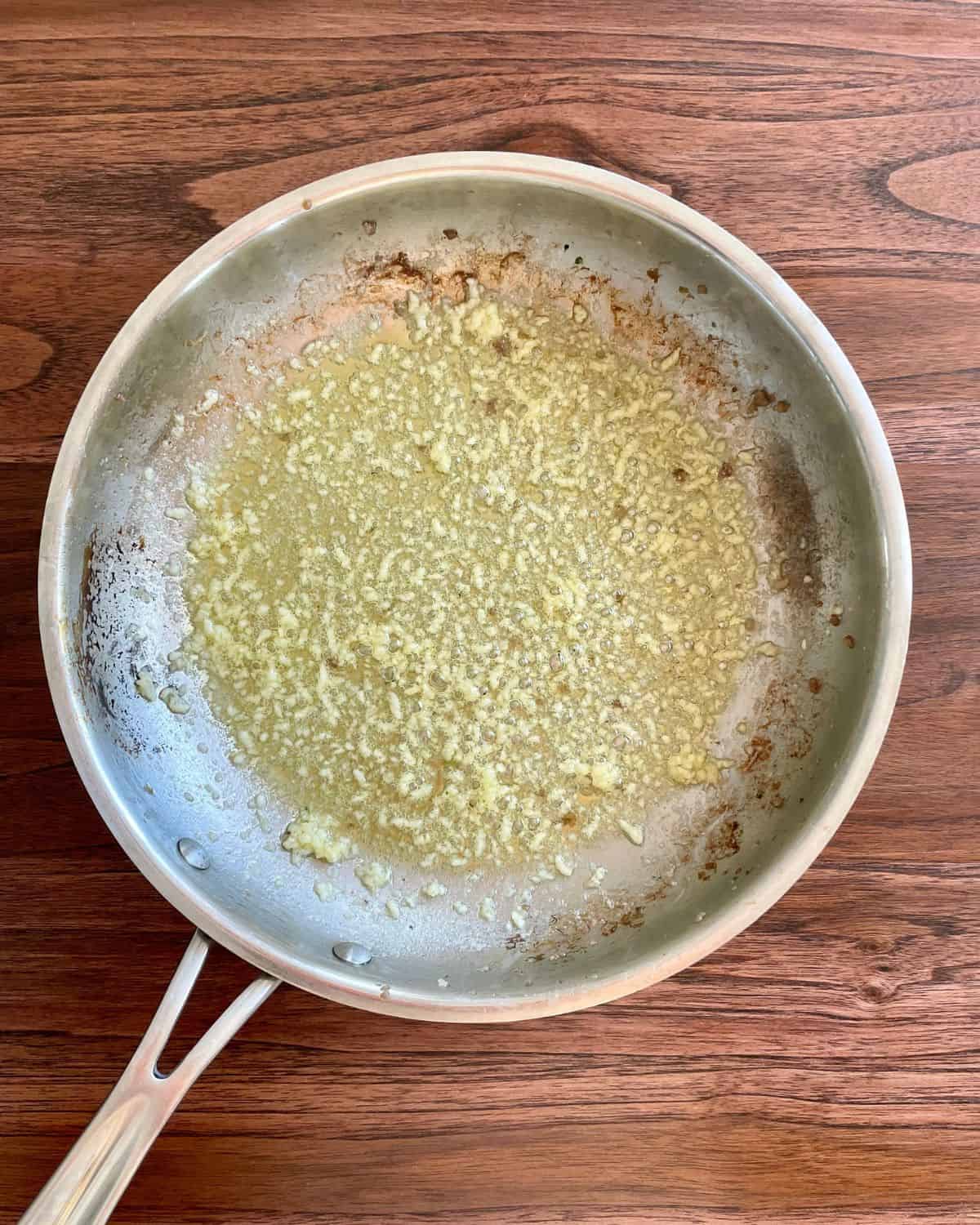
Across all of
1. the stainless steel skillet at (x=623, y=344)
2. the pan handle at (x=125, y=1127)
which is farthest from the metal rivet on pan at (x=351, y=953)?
the pan handle at (x=125, y=1127)

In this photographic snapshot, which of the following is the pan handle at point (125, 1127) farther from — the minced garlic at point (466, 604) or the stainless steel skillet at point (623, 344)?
the minced garlic at point (466, 604)

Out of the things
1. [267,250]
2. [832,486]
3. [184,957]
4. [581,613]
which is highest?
[267,250]

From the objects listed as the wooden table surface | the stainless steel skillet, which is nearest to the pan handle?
the stainless steel skillet

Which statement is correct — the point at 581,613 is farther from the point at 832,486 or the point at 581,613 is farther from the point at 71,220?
the point at 71,220

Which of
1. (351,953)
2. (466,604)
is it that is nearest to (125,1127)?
(351,953)

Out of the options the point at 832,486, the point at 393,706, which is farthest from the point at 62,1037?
the point at 832,486

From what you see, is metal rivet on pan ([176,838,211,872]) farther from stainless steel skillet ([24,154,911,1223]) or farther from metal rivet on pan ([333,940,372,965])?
metal rivet on pan ([333,940,372,965])

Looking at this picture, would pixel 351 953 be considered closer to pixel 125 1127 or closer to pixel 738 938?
pixel 125 1127
